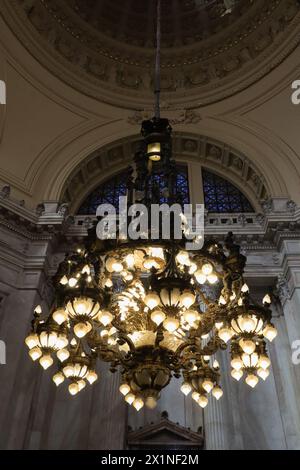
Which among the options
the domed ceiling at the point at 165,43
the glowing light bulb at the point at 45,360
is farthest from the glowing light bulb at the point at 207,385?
the domed ceiling at the point at 165,43

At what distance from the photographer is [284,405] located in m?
9.34

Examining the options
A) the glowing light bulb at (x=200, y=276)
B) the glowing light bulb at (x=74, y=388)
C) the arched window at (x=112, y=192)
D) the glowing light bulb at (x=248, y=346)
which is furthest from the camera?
the arched window at (x=112, y=192)

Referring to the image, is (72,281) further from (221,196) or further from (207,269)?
(221,196)

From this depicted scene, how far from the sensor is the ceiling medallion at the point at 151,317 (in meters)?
5.15

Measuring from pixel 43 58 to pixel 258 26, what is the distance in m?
7.28

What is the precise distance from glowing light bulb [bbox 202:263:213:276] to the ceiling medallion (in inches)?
0.5

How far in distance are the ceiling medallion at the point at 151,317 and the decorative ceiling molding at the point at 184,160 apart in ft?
Answer: 24.0

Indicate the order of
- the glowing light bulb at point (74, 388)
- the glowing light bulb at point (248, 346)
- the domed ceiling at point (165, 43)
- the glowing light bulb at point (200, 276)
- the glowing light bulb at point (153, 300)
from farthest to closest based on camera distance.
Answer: the domed ceiling at point (165, 43)
the glowing light bulb at point (200, 276)
the glowing light bulb at point (74, 388)
the glowing light bulb at point (248, 346)
the glowing light bulb at point (153, 300)

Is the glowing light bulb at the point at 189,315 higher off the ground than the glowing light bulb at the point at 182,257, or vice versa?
the glowing light bulb at the point at 182,257

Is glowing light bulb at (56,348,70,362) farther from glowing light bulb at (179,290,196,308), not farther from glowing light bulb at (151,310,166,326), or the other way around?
glowing light bulb at (179,290,196,308)

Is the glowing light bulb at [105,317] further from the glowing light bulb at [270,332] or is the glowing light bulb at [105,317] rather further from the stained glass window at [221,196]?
the stained glass window at [221,196]
